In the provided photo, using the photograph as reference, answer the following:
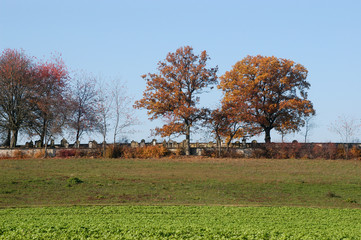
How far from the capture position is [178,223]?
13.2 metres

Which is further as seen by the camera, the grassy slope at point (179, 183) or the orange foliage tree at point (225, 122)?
the orange foliage tree at point (225, 122)

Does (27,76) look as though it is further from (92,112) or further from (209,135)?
(209,135)

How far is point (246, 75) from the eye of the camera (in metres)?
51.1

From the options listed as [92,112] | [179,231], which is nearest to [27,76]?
[92,112]

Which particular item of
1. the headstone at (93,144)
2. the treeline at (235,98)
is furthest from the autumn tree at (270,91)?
the headstone at (93,144)

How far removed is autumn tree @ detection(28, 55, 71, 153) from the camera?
4178 centimetres

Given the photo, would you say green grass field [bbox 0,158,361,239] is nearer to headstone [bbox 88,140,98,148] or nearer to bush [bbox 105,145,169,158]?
bush [bbox 105,145,169,158]

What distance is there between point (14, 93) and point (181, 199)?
29.6 metres

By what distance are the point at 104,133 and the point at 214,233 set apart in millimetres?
33174

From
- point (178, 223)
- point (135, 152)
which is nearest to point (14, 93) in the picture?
point (135, 152)

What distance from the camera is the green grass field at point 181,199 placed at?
457 inches

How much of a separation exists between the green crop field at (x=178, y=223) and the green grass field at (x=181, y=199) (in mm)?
29

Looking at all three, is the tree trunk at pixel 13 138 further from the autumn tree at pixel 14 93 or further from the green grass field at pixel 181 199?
the green grass field at pixel 181 199

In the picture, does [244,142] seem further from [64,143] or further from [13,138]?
[13,138]
